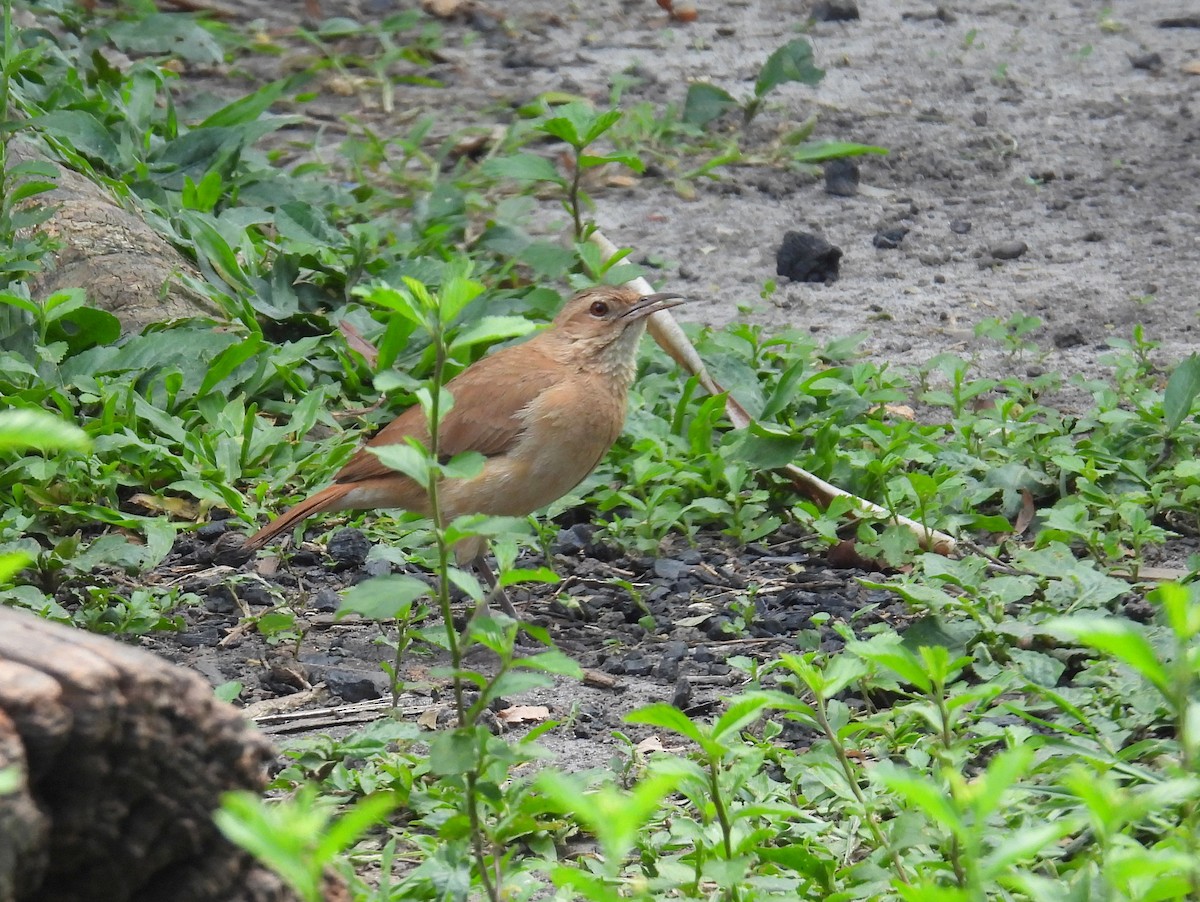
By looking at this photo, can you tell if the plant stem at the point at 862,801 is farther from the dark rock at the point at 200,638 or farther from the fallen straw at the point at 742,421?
the dark rock at the point at 200,638

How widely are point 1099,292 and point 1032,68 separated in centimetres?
373

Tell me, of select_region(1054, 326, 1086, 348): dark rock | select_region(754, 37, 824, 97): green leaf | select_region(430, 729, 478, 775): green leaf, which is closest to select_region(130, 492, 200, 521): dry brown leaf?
select_region(430, 729, 478, 775): green leaf

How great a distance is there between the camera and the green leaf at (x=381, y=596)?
2951mm

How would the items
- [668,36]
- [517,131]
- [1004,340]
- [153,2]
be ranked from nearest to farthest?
[1004,340], [517,131], [153,2], [668,36]

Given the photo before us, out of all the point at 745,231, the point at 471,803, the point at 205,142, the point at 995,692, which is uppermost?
the point at 995,692

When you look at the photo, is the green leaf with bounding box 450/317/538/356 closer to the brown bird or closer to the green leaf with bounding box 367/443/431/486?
the green leaf with bounding box 367/443/431/486

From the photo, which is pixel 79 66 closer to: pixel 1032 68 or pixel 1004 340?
pixel 1004 340

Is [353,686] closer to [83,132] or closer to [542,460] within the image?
[542,460]

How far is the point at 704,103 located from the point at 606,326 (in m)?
4.42

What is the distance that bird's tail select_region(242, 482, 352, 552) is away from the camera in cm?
552

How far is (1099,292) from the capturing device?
7949mm

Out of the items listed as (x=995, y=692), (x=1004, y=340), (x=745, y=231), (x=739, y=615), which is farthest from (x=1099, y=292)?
(x=995, y=692)

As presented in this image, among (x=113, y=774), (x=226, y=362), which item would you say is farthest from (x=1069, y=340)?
(x=113, y=774)

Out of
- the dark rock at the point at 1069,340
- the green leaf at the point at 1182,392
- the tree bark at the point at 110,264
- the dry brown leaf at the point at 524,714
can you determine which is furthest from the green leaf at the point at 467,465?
the dark rock at the point at 1069,340
